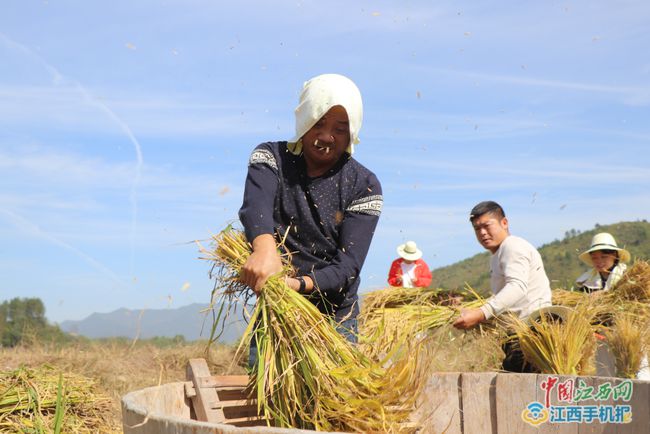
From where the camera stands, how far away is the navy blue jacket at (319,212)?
271cm

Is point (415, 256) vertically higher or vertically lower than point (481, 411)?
higher

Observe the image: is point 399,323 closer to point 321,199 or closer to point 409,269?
point 321,199

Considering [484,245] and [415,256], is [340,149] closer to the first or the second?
[484,245]

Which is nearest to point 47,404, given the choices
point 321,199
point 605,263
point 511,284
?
point 321,199

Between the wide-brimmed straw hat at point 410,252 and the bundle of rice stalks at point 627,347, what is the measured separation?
12.6 ft

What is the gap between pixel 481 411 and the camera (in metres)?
2.97

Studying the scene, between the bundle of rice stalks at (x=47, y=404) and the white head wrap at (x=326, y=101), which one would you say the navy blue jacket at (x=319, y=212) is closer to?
the white head wrap at (x=326, y=101)


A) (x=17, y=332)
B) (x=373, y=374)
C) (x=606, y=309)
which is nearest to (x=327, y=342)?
(x=373, y=374)

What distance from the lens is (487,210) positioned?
5074 millimetres

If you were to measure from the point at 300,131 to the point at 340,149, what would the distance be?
0.54 feet

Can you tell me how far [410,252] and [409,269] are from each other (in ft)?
1.27

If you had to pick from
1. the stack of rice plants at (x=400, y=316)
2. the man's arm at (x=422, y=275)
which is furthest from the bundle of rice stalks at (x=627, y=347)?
the man's arm at (x=422, y=275)

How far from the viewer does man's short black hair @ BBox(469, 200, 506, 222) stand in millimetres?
5070

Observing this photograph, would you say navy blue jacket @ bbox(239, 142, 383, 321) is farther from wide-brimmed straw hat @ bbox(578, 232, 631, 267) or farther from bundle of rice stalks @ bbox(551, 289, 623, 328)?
wide-brimmed straw hat @ bbox(578, 232, 631, 267)
